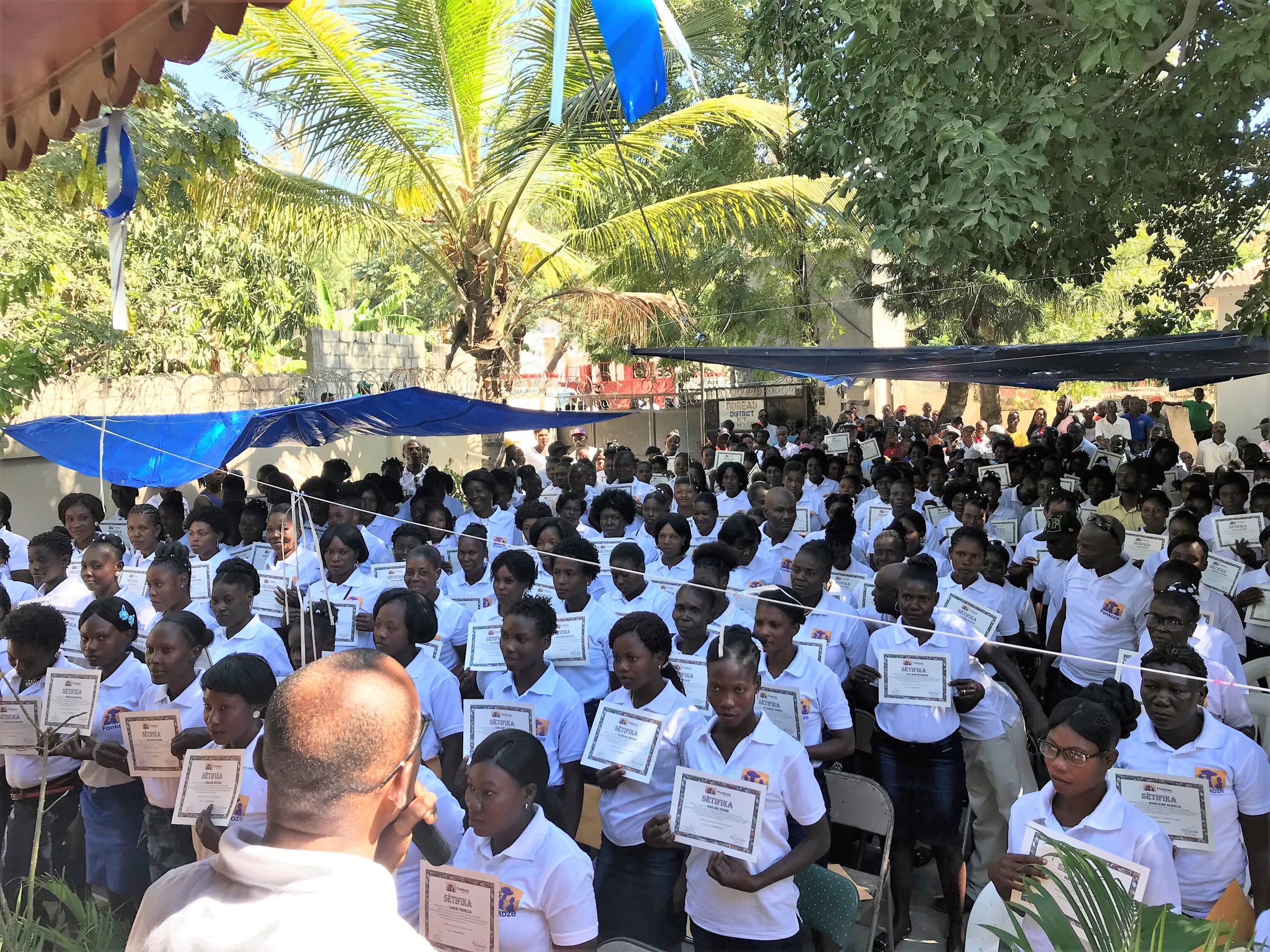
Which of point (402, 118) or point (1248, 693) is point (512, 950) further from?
point (402, 118)

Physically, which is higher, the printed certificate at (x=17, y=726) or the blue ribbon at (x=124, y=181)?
the blue ribbon at (x=124, y=181)

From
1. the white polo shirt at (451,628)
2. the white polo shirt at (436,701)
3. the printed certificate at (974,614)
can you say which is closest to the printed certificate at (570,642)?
the white polo shirt at (436,701)

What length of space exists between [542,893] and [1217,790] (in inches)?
91.1

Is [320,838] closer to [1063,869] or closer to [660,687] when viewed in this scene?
[1063,869]

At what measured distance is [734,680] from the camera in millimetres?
3488

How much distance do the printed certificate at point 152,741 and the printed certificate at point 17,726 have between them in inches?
27.1

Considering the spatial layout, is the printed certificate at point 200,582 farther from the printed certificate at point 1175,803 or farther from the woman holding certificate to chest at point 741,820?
the printed certificate at point 1175,803

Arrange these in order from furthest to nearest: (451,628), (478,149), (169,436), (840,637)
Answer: (478,149), (169,436), (451,628), (840,637)

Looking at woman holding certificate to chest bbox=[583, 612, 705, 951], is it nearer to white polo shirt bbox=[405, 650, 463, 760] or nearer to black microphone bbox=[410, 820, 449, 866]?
white polo shirt bbox=[405, 650, 463, 760]

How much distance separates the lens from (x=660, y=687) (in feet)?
13.2

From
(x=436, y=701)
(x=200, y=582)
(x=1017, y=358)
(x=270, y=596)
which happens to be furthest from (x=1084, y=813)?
(x=1017, y=358)

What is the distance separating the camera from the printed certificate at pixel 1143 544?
6328 millimetres

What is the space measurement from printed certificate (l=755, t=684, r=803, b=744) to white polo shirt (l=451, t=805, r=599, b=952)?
122 cm

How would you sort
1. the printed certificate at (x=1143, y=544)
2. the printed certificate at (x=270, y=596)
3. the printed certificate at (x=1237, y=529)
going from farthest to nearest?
the printed certificate at (x=1237, y=529) < the printed certificate at (x=1143, y=544) < the printed certificate at (x=270, y=596)
